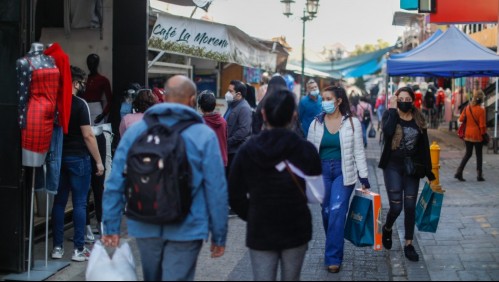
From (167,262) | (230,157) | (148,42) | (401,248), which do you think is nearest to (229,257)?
(401,248)

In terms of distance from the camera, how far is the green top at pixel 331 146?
7055mm

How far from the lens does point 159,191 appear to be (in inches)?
168

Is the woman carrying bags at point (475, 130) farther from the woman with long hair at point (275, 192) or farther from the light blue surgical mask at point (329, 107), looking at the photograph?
the woman with long hair at point (275, 192)

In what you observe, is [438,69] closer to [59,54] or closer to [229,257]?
[229,257]

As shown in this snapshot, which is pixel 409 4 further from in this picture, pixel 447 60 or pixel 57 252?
pixel 57 252

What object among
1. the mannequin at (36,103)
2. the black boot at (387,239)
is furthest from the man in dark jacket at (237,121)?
the mannequin at (36,103)

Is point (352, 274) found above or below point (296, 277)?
below

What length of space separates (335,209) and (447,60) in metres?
8.86

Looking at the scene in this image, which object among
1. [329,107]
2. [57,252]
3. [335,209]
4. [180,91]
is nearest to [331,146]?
[329,107]

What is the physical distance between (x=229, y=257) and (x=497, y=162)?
11.1m

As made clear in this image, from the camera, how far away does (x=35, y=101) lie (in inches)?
256

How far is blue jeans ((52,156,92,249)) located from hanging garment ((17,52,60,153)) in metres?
0.73

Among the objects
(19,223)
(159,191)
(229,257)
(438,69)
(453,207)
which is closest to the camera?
(159,191)

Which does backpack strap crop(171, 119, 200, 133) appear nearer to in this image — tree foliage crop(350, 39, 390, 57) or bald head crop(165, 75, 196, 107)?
bald head crop(165, 75, 196, 107)
